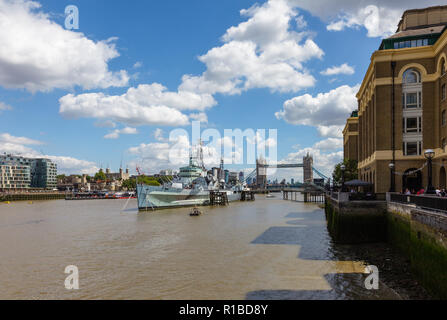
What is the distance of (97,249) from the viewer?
23062 mm

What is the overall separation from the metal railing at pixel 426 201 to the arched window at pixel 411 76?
55.9 feet

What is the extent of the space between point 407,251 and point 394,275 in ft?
10.8

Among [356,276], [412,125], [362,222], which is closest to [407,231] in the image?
[356,276]

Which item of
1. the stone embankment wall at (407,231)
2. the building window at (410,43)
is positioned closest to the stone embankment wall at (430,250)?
the stone embankment wall at (407,231)

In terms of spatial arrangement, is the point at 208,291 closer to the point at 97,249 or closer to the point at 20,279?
the point at 20,279

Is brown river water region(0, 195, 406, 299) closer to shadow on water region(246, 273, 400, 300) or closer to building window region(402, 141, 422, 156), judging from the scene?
shadow on water region(246, 273, 400, 300)

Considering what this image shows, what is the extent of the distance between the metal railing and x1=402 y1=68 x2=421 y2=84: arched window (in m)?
17.0

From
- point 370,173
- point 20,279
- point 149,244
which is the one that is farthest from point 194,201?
point 20,279

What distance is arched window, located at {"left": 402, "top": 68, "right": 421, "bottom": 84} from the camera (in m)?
31.7

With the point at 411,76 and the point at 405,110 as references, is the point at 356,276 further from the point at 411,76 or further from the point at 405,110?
the point at 411,76

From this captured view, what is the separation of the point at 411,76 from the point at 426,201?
2224 centimetres

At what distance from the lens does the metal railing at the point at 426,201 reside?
39.7ft

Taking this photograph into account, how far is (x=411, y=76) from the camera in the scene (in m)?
31.9

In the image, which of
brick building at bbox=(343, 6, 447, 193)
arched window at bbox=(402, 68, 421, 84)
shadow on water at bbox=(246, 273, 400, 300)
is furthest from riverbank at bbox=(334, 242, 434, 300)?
arched window at bbox=(402, 68, 421, 84)
